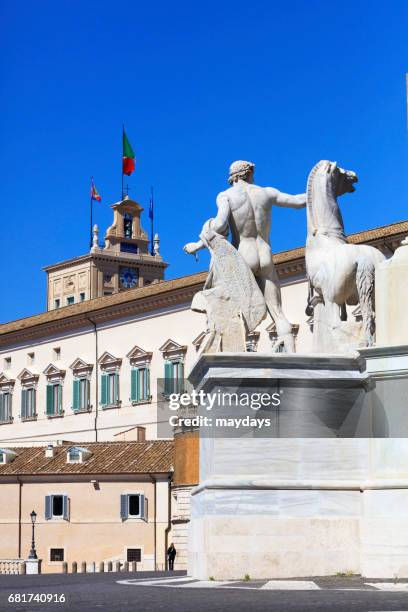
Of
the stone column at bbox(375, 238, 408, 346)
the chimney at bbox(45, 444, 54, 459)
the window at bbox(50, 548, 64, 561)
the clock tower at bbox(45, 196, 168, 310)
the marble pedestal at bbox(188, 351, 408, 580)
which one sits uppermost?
the clock tower at bbox(45, 196, 168, 310)

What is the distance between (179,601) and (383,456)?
411 cm

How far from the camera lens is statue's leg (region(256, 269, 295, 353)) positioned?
18.4 meters

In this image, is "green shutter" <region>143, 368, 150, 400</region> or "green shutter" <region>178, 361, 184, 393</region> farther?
"green shutter" <region>143, 368, 150, 400</region>

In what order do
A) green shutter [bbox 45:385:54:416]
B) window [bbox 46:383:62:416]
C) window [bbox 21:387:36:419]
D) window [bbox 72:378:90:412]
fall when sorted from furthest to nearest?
window [bbox 21:387:36:419], green shutter [bbox 45:385:54:416], window [bbox 46:383:62:416], window [bbox 72:378:90:412]

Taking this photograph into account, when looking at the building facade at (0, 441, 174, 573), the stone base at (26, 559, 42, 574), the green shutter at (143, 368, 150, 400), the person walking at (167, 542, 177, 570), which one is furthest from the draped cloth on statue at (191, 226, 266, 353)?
the green shutter at (143, 368, 150, 400)

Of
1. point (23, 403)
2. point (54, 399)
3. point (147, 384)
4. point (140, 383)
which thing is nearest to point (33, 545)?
point (147, 384)

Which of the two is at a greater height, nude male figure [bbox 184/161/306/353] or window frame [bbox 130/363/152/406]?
window frame [bbox 130/363/152/406]

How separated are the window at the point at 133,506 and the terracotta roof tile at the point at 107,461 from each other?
90 cm

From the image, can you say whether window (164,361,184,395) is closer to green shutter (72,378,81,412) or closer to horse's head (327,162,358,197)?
green shutter (72,378,81,412)

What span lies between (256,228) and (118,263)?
337ft

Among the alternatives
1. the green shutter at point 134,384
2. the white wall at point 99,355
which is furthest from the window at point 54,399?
the green shutter at point 134,384

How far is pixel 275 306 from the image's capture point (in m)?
18.6

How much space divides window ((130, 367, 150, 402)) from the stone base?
20084 mm

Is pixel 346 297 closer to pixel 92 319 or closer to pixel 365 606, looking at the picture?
pixel 365 606
